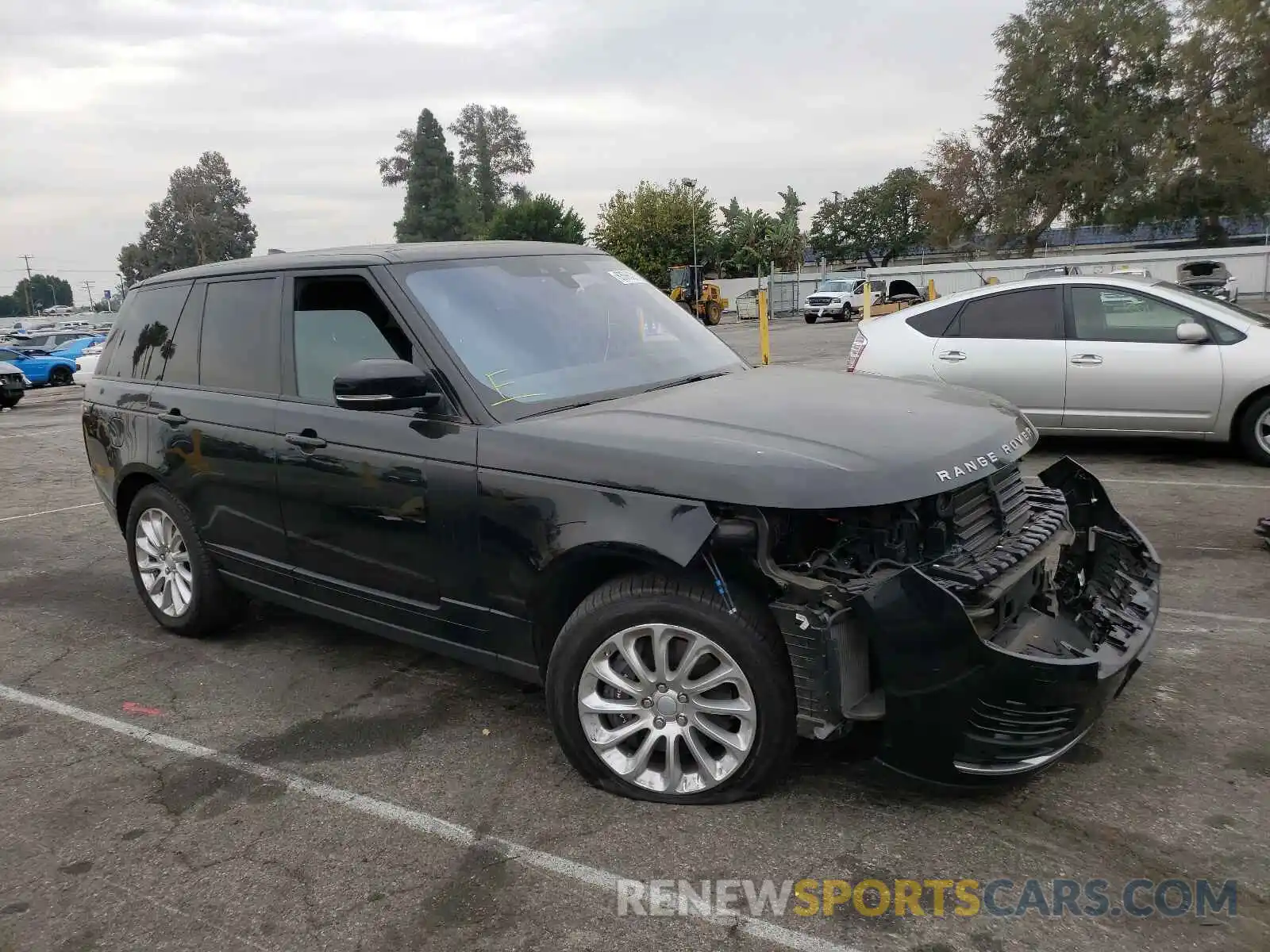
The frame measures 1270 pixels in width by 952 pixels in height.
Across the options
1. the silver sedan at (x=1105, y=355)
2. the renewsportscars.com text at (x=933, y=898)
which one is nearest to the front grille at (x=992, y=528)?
the renewsportscars.com text at (x=933, y=898)

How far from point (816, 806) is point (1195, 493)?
5.22 metres

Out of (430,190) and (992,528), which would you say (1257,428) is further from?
(430,190)

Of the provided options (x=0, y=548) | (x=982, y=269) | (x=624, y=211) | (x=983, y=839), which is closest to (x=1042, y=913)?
(x=983, y=839)

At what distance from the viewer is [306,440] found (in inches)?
158

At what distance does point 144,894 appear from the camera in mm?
2879

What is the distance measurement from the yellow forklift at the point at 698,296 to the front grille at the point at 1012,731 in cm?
3692

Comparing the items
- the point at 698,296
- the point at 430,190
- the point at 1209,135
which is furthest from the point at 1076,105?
the point at 430,190

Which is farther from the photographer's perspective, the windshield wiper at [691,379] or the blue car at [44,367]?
the blue car at [44,367]

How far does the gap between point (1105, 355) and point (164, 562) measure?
23.2ft

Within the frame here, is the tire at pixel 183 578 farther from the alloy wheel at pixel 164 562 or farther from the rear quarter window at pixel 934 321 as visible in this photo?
the rear quarter window at pixel 934 321

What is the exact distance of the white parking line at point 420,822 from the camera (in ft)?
8.38

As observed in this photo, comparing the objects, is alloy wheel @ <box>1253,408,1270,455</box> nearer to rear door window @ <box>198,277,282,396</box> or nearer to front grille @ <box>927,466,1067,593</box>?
front grille @ <box>927,466,1067,593</box>

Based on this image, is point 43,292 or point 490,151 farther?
point 43,292

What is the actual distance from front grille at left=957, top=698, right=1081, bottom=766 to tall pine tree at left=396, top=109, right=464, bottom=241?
94540 millimetres
